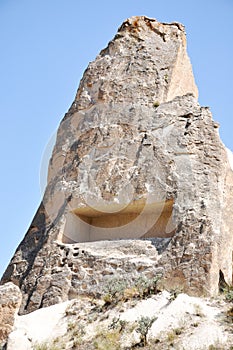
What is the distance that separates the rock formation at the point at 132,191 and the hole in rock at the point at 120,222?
29 mm

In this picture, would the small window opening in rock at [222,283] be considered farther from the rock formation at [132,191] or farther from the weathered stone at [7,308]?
the weathered stone at [7,308]

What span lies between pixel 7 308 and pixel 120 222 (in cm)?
411

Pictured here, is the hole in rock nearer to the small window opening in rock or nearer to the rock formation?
the rock formation

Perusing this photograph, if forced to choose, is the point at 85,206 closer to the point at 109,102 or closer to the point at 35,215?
the point at 35,215

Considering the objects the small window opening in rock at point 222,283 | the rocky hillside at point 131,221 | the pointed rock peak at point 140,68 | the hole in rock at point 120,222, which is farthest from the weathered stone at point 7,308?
the pointed rock peak at point 140,68

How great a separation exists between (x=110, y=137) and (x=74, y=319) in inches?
220

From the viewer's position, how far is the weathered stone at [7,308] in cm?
1270

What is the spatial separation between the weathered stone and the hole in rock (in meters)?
2.82

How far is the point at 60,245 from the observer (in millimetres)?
15617

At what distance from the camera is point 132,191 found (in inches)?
607

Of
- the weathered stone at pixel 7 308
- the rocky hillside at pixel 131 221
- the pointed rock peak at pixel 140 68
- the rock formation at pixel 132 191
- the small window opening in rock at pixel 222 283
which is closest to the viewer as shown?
the rocky hillside at pixel 131 221

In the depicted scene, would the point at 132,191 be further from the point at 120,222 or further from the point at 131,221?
the point at 120,222

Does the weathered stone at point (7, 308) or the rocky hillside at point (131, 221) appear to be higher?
the rocky hillside at point (131, 221)

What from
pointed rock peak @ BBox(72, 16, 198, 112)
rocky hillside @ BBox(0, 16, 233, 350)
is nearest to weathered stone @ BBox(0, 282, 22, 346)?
rocky hillside @ BBox(0, 16, 233, 350)
